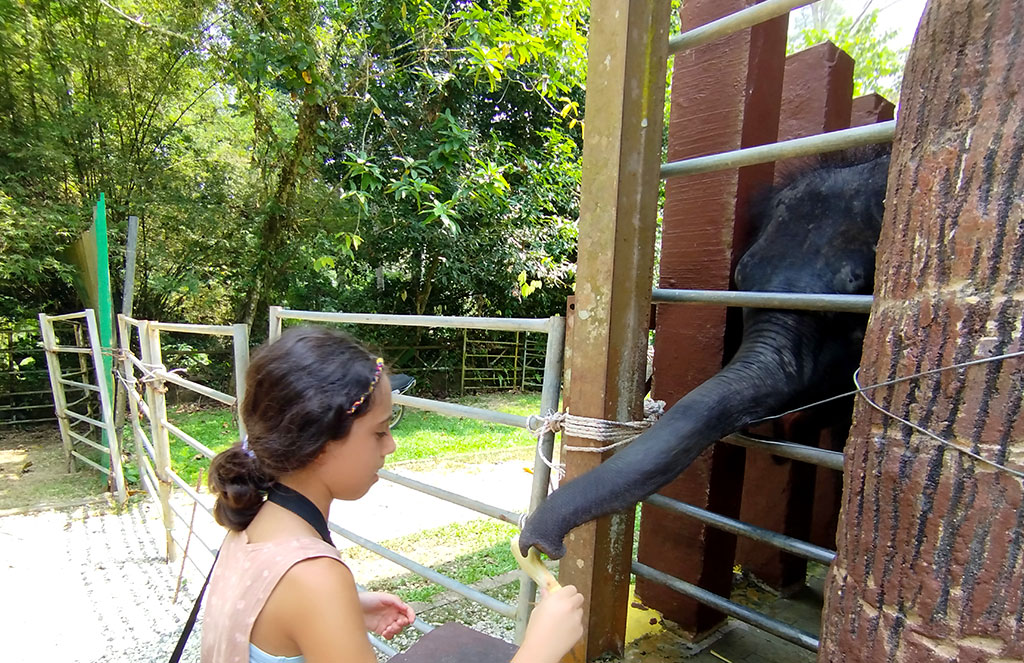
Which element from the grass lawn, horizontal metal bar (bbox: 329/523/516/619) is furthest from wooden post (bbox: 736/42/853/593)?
the grass lawn

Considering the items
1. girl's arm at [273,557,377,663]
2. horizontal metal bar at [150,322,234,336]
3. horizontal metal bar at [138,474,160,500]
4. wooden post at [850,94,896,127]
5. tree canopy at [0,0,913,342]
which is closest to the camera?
girl's arm at [273,557,377,663]

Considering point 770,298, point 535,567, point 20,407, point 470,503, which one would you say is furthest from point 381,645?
point 20,407

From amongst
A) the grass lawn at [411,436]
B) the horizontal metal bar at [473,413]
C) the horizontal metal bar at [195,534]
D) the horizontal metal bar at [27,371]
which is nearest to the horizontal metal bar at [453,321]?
the horizontal metal bar at [473,413]

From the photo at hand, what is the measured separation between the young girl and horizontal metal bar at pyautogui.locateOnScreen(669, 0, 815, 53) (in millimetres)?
1053

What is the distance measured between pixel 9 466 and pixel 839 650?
7.97m

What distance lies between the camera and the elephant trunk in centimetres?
116

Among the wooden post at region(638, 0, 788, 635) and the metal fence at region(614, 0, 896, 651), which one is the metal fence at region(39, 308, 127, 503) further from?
the metal fence at region(614, 0, 896, 651)

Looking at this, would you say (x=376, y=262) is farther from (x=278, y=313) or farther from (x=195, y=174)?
(x=278, y=313)

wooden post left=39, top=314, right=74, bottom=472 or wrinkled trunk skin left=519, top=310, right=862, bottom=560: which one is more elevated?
wrinkled trunk skin left=519, top=310, right=862, bottom=560

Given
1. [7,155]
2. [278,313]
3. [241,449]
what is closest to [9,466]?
[7,155]

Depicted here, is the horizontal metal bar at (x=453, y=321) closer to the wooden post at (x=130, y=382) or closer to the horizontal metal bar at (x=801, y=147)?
the horizontal metal bar at (x=801, y=147)

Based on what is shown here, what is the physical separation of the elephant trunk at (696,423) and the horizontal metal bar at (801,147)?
48 centimetres

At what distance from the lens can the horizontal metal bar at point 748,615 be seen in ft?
4.09

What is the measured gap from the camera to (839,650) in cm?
80
